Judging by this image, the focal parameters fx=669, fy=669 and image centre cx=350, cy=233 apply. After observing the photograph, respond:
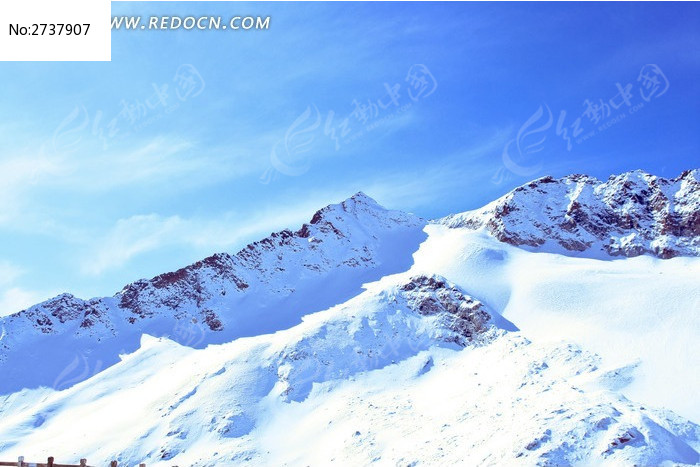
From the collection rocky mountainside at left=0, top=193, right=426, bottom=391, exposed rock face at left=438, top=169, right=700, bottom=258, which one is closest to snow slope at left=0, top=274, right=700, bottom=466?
rocky mountainside at left=0, top=193, right=426, bottom=391

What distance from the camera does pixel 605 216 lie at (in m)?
126

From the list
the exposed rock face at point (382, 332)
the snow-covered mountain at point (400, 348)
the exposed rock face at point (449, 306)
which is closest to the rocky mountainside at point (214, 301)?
the snow-covered mountain at point (400, 348)

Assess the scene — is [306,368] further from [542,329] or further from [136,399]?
[542,329]

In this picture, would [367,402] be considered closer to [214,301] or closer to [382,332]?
[382,332]

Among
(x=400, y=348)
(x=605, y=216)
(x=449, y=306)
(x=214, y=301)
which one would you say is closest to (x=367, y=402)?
(x=400, y=348)

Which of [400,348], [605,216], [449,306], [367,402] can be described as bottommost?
[367,402]

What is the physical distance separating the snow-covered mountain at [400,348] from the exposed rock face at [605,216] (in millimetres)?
420

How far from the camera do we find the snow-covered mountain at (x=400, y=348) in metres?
58.6

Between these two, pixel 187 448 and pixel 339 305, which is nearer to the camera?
pixel 187 448

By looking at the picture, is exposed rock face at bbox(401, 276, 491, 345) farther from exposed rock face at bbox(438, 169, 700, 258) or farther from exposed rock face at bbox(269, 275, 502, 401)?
exposed rock face at bbox(438, 169, 700, 258)

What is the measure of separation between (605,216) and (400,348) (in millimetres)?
62929

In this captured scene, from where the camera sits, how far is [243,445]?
217ft

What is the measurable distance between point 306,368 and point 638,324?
38475mm

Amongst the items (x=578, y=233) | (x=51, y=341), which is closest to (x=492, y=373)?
(x=578, y=233)
